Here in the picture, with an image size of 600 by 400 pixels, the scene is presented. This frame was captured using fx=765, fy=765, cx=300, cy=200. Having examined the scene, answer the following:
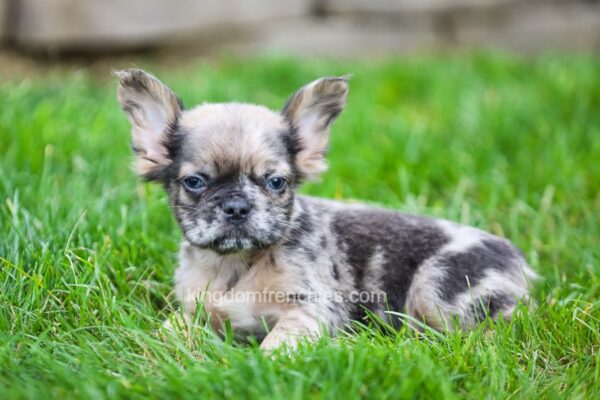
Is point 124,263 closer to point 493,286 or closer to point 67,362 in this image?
point 67,362

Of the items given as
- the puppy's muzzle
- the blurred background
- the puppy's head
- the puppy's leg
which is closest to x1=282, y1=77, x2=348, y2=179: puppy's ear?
the puppy's head

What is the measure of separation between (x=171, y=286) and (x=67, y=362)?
1.05 m

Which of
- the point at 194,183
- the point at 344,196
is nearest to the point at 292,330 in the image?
the point at 194,183

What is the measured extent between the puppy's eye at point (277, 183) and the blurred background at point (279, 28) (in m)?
5.82

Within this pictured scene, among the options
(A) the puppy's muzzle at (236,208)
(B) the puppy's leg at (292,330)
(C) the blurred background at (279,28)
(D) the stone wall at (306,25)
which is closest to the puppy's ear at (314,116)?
(A) the puppy's muzzle at (236,208)

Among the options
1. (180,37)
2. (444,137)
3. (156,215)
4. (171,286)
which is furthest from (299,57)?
(171,286)

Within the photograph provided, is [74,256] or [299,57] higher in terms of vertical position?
[299,57]

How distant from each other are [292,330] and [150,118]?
4.38 ft

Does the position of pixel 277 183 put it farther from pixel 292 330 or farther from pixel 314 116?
pixel 292 330

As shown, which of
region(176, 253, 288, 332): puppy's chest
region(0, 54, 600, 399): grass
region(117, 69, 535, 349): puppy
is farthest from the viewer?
region(176, 253, 288, 332): puppy's chest

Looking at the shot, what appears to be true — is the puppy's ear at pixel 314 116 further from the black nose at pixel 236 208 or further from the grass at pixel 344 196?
the grass at pixel 344 196

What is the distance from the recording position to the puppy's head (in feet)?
11.8

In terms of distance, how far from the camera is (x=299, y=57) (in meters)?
9.06

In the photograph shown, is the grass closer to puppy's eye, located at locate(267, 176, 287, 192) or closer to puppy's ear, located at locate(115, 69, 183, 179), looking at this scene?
puppy's ear, located at locate(115, 69, 183, 179)
